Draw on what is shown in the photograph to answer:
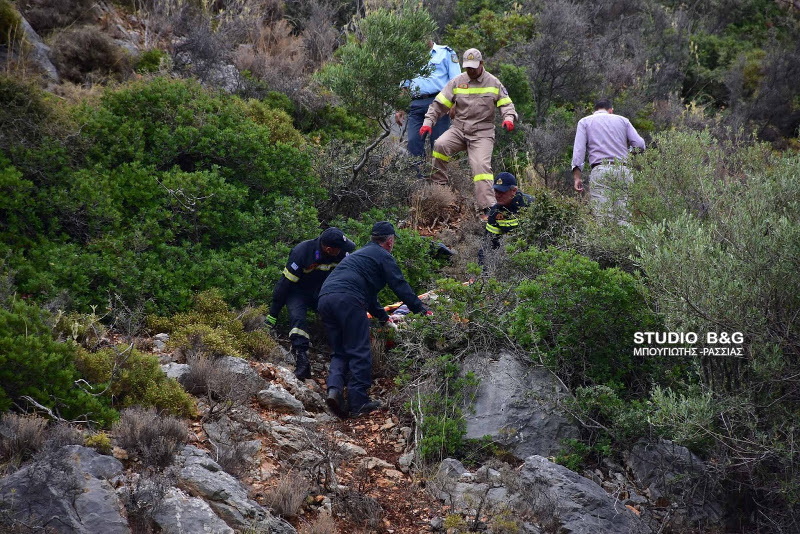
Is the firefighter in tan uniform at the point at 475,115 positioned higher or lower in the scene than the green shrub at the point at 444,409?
higher

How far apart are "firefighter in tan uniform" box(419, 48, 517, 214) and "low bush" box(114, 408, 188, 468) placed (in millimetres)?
6367

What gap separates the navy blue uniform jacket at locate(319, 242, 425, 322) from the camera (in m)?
7.51

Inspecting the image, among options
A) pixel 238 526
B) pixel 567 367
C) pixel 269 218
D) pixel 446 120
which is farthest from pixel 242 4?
pixel 238 526

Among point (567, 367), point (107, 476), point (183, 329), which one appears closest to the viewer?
point (107, 476)

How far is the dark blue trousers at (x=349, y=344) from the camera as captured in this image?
7234 millimetres

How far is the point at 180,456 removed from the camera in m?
5.26

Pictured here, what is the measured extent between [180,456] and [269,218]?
428cm

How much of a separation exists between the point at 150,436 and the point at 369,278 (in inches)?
119

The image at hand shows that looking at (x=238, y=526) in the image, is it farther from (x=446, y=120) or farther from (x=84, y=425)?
(x=446, y=120)

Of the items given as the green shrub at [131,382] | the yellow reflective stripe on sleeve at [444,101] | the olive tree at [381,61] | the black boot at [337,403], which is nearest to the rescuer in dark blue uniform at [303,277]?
the black boot at [337,403]

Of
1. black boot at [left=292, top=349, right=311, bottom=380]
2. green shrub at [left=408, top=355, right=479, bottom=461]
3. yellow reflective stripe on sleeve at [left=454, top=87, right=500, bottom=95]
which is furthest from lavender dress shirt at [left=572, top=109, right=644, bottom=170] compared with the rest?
black boot at [left=292, top=349, right=311, bottom=380]

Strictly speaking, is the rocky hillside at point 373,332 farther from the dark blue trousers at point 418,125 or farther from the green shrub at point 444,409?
the dark blue trousers at point 418,125

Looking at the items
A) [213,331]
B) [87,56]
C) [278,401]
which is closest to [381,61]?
[213,331]

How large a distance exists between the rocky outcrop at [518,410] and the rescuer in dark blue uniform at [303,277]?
79.2 inches
